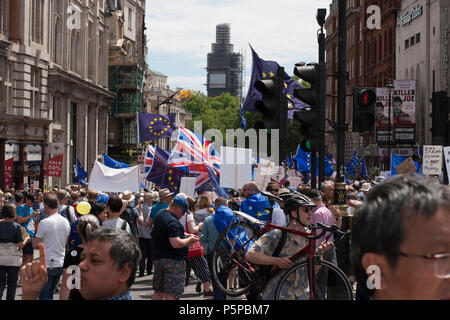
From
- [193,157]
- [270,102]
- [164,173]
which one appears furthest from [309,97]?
[164,173]

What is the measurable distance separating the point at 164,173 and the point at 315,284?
49.7 feet

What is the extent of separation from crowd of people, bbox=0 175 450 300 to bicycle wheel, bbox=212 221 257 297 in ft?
0.51

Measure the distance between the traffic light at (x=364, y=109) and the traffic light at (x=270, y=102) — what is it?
1.52 meters

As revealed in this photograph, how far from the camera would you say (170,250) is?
30.4 feet

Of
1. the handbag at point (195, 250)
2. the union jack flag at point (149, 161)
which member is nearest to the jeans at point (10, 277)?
the handbag at point (195, 250)

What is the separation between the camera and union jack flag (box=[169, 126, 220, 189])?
842 inches

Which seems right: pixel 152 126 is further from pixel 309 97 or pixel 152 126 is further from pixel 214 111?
pixel 214 111

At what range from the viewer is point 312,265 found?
263 inches

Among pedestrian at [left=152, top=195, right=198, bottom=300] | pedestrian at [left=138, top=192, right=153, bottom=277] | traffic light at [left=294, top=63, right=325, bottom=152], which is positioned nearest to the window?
pedestrian at [left=138, top=192, right=153, bottom=277]

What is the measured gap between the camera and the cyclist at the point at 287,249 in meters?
6.48

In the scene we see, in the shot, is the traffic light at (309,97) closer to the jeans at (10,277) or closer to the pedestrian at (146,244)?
the jeans at (10,277)

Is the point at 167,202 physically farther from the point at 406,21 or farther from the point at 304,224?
the point at 406,21
